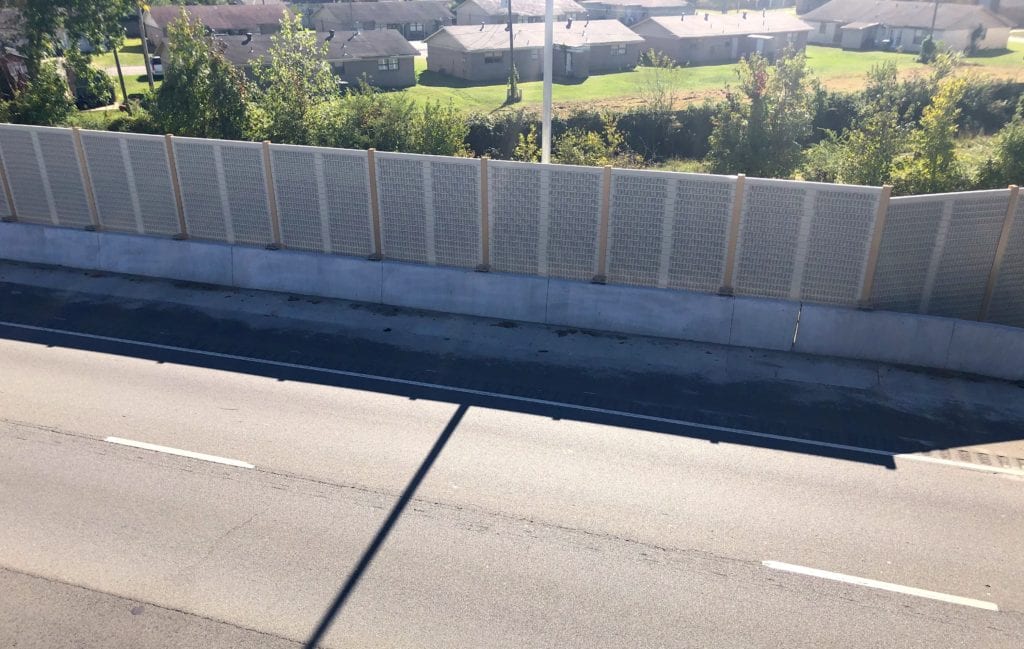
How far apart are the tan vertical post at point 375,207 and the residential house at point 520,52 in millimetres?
57088

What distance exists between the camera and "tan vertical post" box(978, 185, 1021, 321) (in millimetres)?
12352

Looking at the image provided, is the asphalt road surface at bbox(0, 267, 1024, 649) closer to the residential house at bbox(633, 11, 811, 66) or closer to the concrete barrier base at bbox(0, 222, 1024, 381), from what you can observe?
the concrete barrier base at bbox(0, 222, 1024, 381)

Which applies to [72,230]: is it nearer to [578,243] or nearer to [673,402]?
[578,243]

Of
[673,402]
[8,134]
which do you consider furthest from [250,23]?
[673,402]

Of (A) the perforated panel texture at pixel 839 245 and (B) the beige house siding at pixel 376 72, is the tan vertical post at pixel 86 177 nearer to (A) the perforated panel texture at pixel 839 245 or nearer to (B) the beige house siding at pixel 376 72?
(A) the perforated panel texture at pixel 839 245

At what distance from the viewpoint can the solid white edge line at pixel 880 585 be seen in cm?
734

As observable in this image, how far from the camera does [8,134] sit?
17.4m

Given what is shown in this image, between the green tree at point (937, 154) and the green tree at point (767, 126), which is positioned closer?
the green tree at point (937, 154)

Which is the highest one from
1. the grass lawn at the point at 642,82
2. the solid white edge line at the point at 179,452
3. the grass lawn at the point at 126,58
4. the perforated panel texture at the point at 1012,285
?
the perforated panel texture at the point at 1012,285

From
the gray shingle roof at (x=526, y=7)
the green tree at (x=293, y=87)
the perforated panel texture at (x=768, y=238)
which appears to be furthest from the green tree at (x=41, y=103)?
the gray shingle roof at (x=526, y=7)

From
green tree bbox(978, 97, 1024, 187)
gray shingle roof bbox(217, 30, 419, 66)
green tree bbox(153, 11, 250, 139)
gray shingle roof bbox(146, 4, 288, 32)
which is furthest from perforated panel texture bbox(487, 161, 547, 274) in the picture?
gray shingle roof bbox(146, 4, 288, 32)

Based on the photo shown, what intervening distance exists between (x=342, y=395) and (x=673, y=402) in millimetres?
4765

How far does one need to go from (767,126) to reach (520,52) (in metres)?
55.6

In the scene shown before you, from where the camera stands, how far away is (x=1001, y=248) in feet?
41.4
